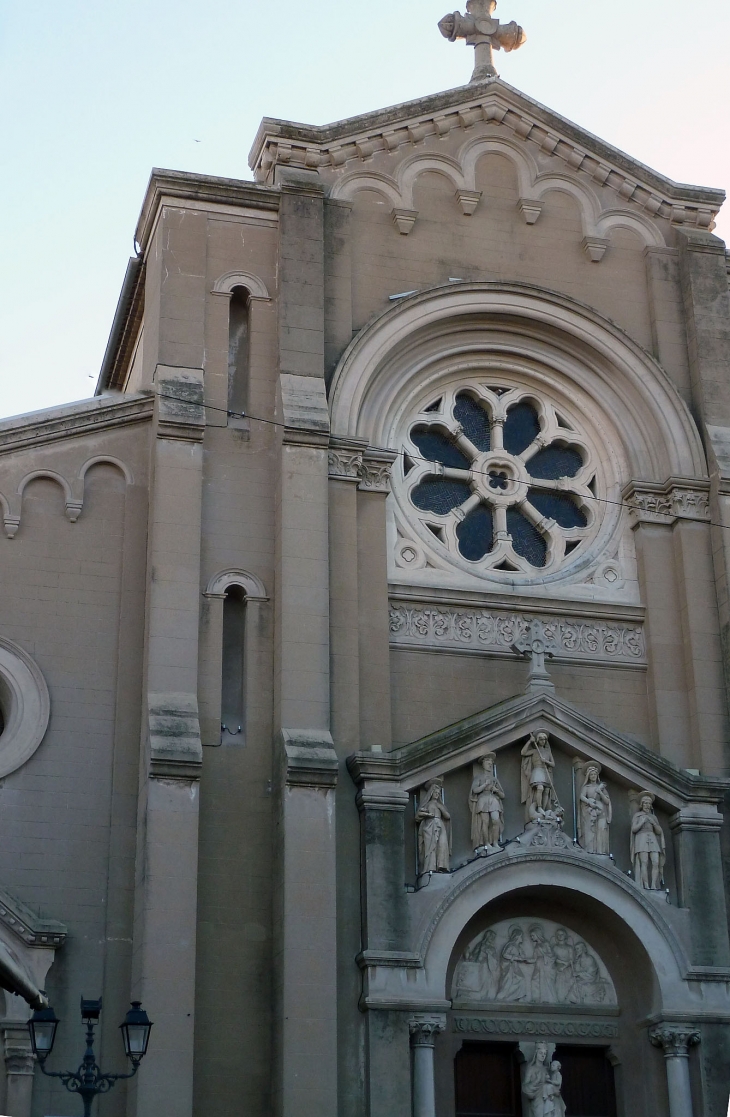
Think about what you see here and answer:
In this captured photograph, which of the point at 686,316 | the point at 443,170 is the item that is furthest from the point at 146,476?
the point at 686,316

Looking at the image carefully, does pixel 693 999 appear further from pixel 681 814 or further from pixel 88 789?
pixel 88 789

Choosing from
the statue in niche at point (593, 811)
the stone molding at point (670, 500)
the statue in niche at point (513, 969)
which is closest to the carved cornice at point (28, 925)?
the statue in niche at point (513, 969)

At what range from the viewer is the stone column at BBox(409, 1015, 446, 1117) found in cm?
1727

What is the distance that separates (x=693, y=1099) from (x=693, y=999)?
1042 mm

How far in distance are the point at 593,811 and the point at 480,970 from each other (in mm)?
2169

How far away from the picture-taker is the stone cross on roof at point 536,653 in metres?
19.2

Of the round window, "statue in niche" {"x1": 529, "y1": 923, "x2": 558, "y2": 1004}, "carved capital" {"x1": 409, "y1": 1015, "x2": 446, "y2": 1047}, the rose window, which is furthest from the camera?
the rose window

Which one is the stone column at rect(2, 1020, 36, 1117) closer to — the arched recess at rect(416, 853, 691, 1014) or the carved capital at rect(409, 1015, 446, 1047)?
the carved capital at rect(409, 1015, 446, 1047)

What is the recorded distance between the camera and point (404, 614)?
19844 millimetres

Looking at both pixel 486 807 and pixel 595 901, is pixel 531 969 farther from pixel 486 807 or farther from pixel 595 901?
pixel 486 807

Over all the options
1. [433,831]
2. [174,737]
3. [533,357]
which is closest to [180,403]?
[174,737]

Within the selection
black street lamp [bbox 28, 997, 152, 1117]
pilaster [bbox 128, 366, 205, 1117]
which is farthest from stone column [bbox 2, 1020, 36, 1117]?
black street lamp [bbox 28, 997, 152, 1117]

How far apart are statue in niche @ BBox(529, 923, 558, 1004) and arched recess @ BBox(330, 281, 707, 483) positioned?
19.8 feet

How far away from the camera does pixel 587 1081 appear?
736 inches
